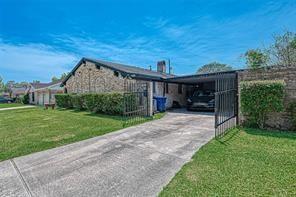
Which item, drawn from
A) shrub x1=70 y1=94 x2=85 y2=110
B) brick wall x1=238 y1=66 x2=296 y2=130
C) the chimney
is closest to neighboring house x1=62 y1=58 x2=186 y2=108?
shrub x1=70 y1=94 x2=85 y2=110

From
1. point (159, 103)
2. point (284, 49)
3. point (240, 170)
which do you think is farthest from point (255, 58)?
point (240, 170)

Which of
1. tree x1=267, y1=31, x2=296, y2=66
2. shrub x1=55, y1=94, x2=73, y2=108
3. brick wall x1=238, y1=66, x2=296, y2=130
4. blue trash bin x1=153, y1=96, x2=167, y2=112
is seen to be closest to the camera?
brick wall x1=238, y1=66, x2=296, y2=130

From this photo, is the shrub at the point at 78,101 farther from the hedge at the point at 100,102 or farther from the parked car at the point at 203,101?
the parked car at the point at 203,101

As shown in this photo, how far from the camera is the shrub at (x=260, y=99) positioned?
5.64 metres

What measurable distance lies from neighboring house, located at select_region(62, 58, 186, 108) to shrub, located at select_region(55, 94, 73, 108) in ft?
3.68

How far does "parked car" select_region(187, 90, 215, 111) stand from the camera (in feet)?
37.8

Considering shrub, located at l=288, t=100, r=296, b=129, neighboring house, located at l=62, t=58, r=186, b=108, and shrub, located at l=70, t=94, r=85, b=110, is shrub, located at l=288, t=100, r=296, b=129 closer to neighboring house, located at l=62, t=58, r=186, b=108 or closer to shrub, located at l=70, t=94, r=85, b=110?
neighboring house, located at l=62, t=58, r=186, b=108

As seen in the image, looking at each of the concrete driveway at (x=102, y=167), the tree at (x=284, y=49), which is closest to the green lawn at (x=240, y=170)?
the concrete driveway at (x=102, y=167)

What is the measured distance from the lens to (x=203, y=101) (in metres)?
11.7

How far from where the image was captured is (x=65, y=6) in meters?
9.13

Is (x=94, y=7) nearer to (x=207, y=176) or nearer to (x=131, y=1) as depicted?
(x=131, y=1)

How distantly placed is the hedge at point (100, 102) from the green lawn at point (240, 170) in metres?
6.87

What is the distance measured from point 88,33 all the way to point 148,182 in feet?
42.8

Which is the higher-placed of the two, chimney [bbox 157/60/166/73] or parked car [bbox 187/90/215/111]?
chimney [bbox 157/60/166/73]
